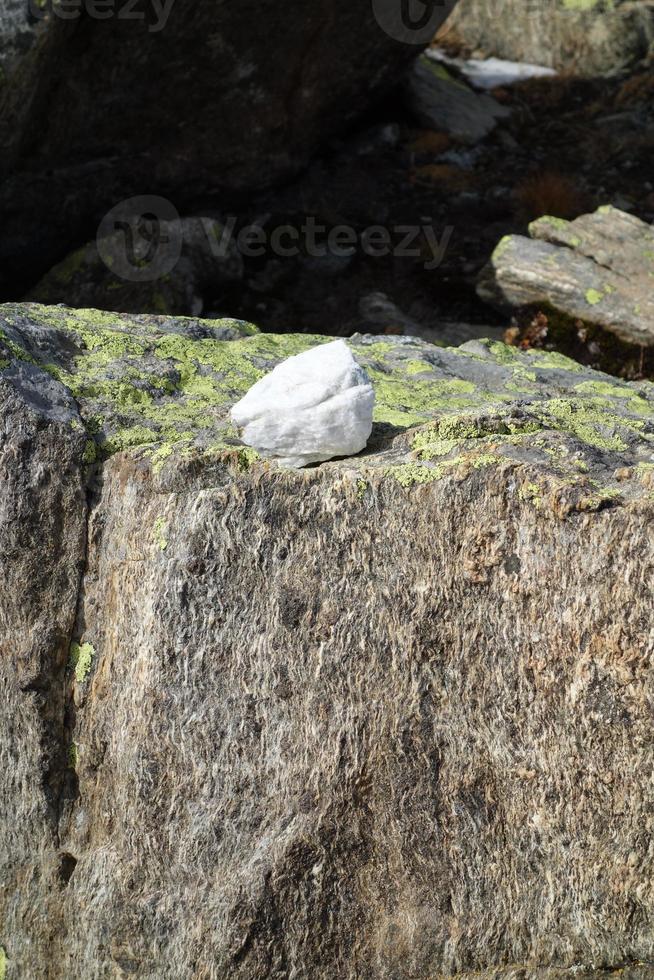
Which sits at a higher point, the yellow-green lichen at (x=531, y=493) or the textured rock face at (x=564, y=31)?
the textured rock face at (x=564, y=31)

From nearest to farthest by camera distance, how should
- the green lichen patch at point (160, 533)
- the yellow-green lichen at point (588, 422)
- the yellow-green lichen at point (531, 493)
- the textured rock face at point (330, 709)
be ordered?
1. the textured rock face at point (330, 709)
2. the yellow-green lichen at point (531, 493)
3. the green lichen patch at point (160, 533)
4. the yellow-green lichen at point (588, 422)

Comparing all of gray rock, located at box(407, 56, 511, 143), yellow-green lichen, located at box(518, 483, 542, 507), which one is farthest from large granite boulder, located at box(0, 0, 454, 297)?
yellow-green lichen, located at box(518, 483, 542, 507)

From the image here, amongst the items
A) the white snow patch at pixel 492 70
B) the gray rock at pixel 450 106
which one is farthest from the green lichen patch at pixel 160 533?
the white snow patch at pixel 492 70

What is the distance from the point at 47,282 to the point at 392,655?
10.9m

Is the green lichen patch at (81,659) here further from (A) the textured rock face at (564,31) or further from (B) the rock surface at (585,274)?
(A) the textured rock face at (564,31)

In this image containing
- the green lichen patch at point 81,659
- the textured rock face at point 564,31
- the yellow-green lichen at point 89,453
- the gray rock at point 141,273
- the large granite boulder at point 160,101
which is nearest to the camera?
the green lichen patch at point 81,659

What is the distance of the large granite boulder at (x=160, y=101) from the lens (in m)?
12.9

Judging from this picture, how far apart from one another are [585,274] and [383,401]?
7587 millimetres

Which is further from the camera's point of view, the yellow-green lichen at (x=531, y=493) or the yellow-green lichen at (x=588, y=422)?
the yellow-green lichen at (x=588, y=422)

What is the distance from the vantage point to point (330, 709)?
19.0 ft

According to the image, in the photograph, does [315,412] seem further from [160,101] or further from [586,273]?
[160,101]

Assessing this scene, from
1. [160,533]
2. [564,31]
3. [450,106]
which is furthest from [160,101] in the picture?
[564,31]

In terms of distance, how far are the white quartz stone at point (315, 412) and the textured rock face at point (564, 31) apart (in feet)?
69.1

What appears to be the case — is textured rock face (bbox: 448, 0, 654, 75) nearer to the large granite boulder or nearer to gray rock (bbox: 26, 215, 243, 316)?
the large granite boulder
